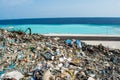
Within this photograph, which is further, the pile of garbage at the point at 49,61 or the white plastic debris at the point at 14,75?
the pile of garbage at the point at 49,61

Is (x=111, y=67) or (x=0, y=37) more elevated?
(x=0, y=37)

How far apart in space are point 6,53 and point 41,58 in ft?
3.55

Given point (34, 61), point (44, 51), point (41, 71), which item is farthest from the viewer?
point (44, 51)

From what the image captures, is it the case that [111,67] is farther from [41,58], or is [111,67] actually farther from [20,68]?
[20,68]

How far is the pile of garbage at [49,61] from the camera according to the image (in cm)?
813

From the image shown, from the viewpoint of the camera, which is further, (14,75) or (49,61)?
(49,61)

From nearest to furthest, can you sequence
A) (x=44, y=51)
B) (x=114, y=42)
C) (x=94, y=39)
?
(x=44, y=51), (x=114, y=42), (x=94, y=39)

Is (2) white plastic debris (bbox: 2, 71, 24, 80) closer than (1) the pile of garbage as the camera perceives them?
Yes

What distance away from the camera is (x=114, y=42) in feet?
61.5

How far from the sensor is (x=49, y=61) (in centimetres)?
895

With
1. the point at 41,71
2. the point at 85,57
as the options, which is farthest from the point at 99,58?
the point at 41,71

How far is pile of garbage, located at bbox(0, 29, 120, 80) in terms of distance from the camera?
320 inches

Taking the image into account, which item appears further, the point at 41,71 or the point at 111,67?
the point at 111,67

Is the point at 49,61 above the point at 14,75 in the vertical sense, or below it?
above
